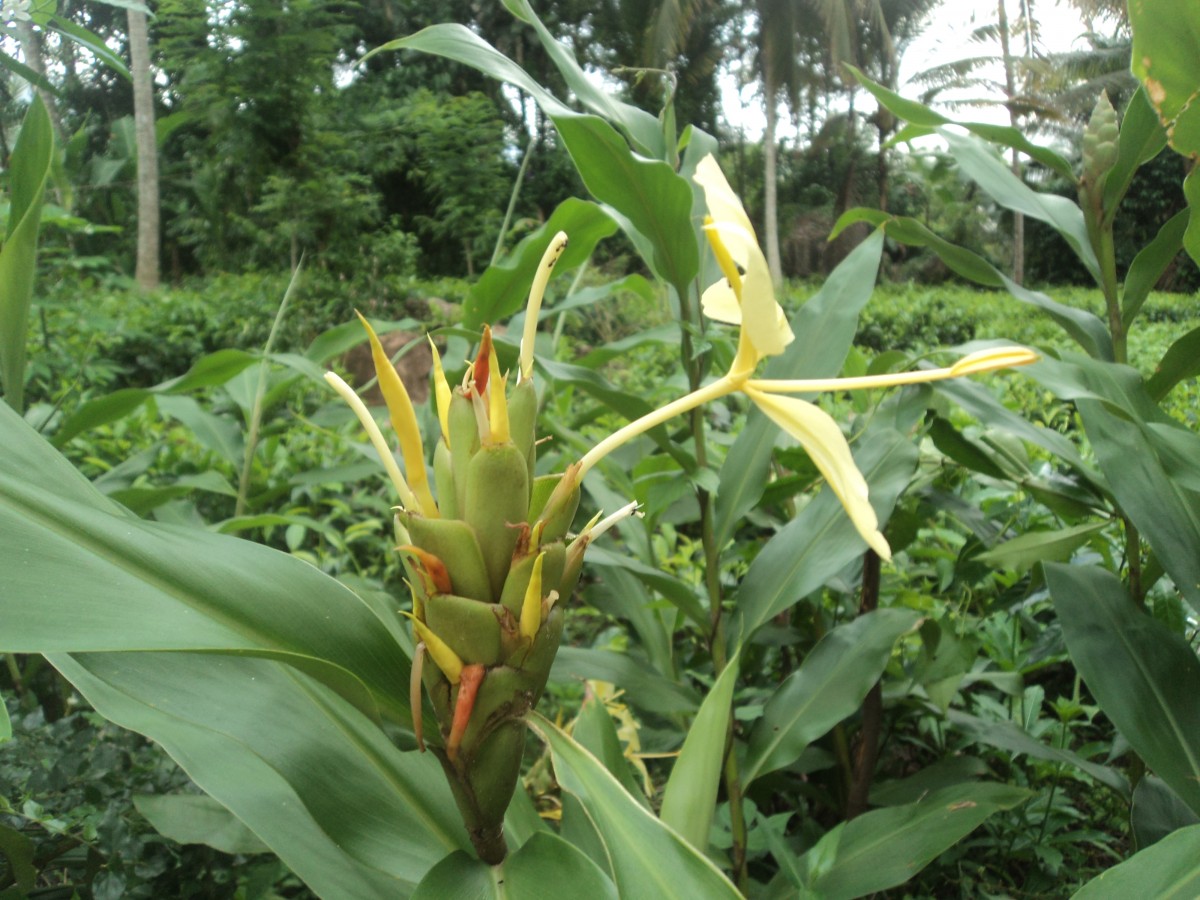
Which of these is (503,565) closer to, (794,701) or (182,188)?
(794,701)

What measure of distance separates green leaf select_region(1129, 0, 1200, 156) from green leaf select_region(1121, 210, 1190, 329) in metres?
0.29

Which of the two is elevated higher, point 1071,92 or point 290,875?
point 1071,92

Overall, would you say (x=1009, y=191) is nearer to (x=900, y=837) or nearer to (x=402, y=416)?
(x=900, y=837)

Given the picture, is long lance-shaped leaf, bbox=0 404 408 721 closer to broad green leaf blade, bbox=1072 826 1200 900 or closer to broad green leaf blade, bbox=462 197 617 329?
broad green leaf blade, bbox=1072 826 1200 900

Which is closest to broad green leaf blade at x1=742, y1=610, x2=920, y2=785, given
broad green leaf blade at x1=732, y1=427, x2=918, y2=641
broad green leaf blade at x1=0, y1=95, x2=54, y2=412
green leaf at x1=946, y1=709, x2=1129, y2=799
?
broad green leaf blade at x1=732, y1=427, x2=918, y2=641

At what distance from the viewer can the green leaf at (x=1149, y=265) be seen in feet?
2.87

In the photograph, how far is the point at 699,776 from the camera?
0.57 metres

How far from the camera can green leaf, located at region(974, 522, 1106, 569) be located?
34.9 inches

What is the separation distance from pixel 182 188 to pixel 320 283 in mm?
3303

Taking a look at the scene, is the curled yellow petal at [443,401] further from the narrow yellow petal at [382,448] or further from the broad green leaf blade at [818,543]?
the broad green leaf blade at [818,543]

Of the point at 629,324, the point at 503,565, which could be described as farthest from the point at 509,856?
the point at 629,324

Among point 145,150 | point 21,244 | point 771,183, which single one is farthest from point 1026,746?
point 145,150

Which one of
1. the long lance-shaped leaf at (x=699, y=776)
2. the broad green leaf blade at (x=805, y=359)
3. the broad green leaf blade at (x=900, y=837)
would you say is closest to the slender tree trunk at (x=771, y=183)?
the broad green leaf blade at (x=805, y=359)

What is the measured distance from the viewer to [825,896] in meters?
0.69
